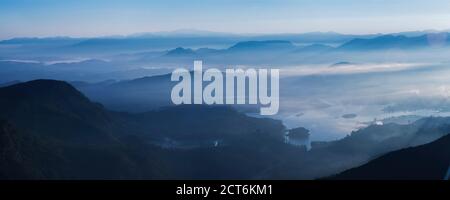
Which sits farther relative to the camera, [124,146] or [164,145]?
[124,146]

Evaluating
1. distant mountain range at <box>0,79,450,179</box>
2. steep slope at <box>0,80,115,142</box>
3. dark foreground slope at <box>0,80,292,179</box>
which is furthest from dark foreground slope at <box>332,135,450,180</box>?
steep slope at <box>0,80,115,142</box>

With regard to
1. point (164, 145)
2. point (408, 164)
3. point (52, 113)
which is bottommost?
point (408, 164)

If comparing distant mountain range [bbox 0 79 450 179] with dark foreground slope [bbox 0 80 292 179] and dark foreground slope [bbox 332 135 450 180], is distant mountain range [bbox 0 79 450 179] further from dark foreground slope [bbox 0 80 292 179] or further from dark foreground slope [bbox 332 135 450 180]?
dark foreground slope [bbox 332 135 450 180]

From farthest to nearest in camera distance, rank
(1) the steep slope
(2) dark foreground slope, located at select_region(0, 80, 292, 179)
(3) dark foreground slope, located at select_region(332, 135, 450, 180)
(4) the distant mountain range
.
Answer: (1) the steep slope, (2) dark foreground slope, located at select_region(0, 80, 292, 179), (4) the distant mountain range, (3) dark foreground slope, located at select_region(332, 135, 450, 180)

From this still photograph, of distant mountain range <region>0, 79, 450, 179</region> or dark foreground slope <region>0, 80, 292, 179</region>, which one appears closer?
distant mountain range <region>0, 79, 450, 179</region>

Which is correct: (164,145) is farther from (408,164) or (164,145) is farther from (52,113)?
(52,113)

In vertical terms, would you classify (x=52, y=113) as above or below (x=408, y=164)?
above

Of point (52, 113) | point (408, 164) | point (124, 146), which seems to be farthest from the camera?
point (52, 113)

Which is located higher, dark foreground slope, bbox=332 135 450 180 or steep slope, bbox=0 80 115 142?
steep slope, bbox=0 80 115 142

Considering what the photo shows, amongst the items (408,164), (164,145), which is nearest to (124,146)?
(164,145)
